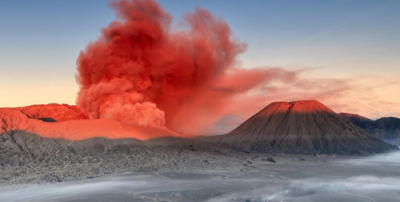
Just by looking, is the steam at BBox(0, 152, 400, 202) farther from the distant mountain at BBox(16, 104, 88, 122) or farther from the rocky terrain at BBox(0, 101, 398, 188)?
the distant mountain at BBox(16, 104, 88, 122)

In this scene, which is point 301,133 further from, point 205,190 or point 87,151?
point 205,190

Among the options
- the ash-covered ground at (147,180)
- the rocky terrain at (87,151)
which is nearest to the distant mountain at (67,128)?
the rocky terrain at (87,151)

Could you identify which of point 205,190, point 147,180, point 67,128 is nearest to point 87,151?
point 67,128

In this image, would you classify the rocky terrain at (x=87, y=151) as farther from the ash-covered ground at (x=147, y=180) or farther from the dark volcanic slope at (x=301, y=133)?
the dark volcanic slope at (x=301, y=133)

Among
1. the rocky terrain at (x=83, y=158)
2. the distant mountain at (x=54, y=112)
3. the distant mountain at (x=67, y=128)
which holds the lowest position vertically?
the rocky terrain at (x=83, y=158)

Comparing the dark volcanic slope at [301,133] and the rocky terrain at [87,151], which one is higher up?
the dark volcanic slope at [301,133]

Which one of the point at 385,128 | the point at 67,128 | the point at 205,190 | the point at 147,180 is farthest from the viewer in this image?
the point at 385,128

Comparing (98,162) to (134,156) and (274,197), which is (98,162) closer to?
(134,156)

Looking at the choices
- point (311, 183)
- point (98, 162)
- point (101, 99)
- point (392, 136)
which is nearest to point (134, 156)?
point (98, 162)
